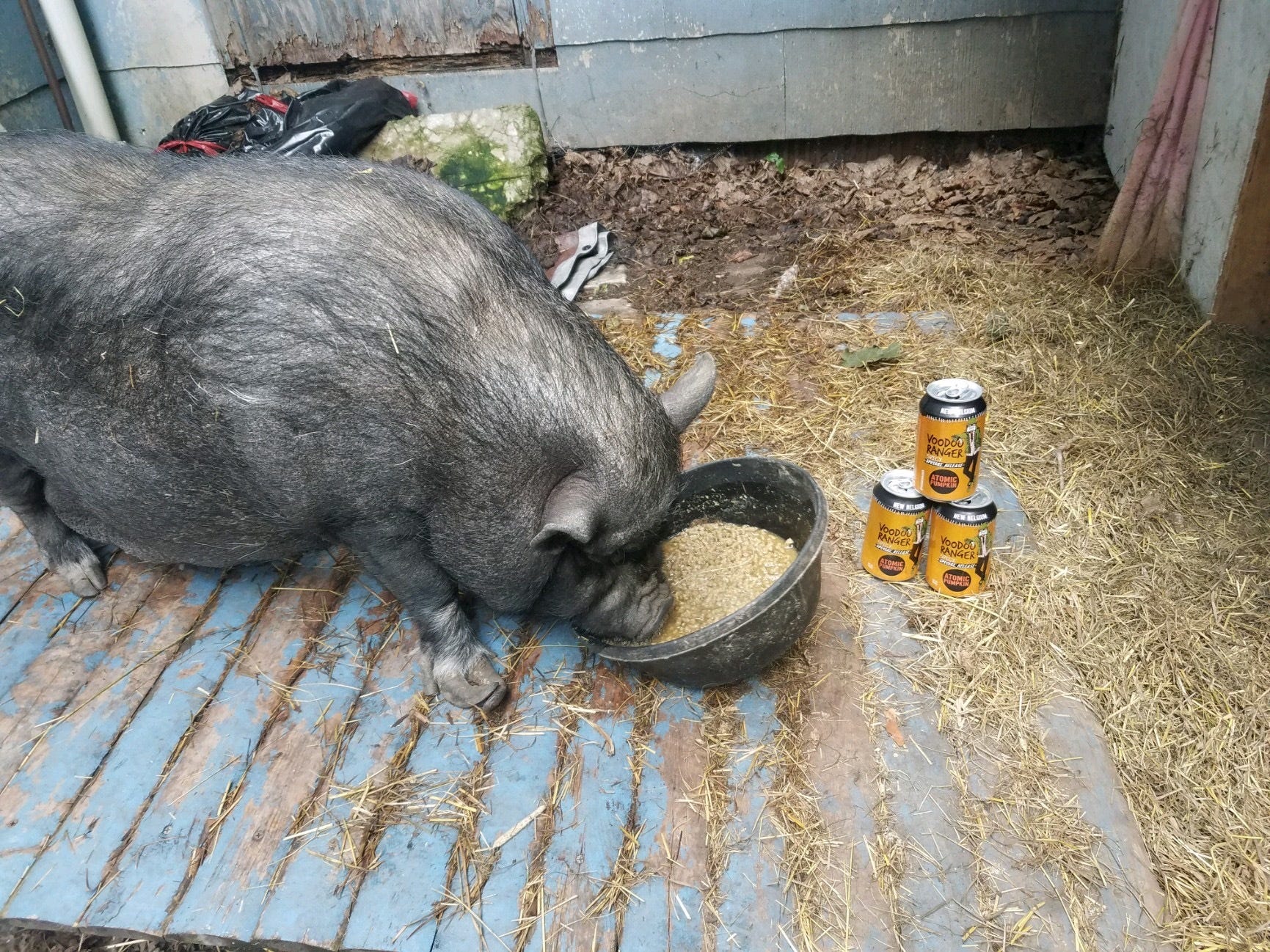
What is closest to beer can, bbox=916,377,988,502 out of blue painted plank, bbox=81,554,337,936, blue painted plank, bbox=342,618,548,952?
blue painted plank, bbox=342,618,548,952

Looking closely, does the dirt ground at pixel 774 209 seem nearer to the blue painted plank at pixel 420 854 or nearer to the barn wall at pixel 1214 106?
the barn wall at pixel 1214 106

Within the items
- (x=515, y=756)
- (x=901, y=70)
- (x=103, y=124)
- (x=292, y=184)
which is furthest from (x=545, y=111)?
(x=515, y=756)

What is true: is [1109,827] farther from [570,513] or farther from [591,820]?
[570,513]

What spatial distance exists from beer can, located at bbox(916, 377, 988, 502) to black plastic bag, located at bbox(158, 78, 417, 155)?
14.1 feet

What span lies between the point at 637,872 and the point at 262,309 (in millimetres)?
1875

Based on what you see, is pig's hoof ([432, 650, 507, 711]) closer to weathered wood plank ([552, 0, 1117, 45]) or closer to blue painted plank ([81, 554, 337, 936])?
blue painted plank ([81, 554, 337, 936])

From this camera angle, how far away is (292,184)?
Result: 2781 millimetres

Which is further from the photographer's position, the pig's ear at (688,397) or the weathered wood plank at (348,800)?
the pig's ear at (688,397)

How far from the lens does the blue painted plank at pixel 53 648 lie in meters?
3.19

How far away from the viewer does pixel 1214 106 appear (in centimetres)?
425

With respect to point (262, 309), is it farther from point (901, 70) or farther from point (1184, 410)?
point (901, 70)

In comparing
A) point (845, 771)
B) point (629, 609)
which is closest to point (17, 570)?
point (629, 609)

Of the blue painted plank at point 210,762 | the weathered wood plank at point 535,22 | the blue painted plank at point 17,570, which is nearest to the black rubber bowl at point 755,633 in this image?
the blue painted plank at point 210,762

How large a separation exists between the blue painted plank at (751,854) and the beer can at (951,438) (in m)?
0.91
